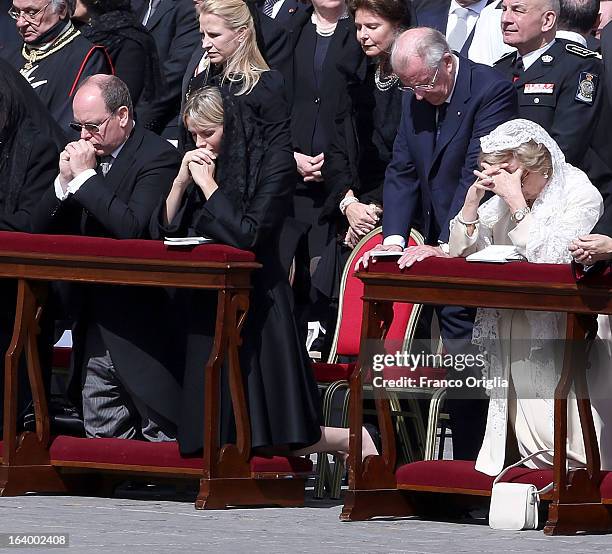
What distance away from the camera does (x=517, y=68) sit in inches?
355

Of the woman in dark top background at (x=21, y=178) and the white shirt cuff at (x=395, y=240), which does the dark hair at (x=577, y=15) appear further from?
the woman in dark top background at (x=21, y=178)

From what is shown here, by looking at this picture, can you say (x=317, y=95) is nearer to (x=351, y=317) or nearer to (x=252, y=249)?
(x=351, y=317)

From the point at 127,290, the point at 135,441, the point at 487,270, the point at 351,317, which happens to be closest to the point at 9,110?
the point at 127,290

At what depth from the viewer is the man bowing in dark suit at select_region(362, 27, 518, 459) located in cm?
836

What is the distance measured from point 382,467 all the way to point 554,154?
1.44 m

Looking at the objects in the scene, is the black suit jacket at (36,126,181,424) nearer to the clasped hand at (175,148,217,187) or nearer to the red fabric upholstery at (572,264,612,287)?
the clasped hand at (175,148,217,187)

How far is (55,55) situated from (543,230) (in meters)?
3.54

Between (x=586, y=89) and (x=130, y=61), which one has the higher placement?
(x=586, y=89)

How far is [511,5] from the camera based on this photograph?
892 centimetres

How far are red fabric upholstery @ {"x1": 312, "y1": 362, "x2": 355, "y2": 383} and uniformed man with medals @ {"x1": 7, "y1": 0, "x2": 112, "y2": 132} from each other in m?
2.01

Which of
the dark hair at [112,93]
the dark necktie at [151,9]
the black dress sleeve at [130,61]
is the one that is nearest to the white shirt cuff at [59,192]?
the dark hair at [112,93]

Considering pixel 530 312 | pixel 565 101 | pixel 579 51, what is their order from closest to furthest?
1. pixel 530 312
2. pixel 565 101
3. pixel 579 51

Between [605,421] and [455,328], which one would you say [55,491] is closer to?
[455,328]

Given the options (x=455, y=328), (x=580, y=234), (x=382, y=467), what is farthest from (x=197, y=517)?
(x=580, y=234)
